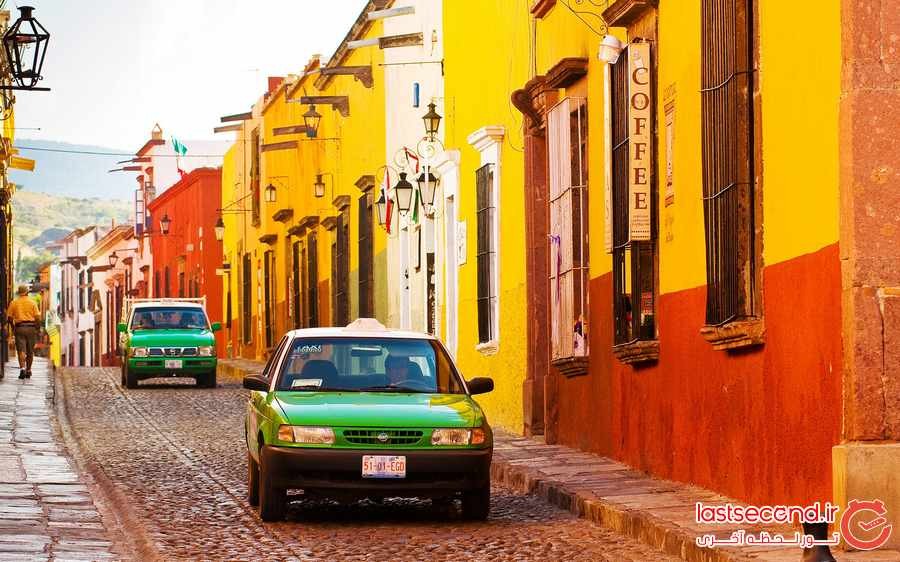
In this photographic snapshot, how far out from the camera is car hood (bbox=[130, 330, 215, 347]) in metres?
31.5

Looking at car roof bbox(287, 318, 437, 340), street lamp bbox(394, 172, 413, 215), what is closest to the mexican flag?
street lamp bbox(394, 172, 413, 215)

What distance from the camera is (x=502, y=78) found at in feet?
70.4

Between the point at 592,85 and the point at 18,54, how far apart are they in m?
6.15

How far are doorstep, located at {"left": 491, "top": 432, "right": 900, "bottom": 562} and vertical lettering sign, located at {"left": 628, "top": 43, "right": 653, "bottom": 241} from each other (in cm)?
215

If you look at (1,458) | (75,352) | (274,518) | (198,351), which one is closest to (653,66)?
(274,518)

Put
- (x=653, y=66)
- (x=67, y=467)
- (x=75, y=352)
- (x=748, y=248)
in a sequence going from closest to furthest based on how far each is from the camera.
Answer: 1. (x=748, y=248)
2. (x=653, y=66)
3. (x=67, y=467)
4. (x=75, y=352)

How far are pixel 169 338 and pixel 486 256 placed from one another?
1106cm

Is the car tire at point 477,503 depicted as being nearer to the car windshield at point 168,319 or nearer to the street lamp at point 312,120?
the car windshield at point 168,319

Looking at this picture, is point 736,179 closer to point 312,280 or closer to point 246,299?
point 312,280

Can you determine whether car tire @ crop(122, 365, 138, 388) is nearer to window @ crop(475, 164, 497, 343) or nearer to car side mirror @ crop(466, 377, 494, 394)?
window @ crop(475, 164, 497, 343)

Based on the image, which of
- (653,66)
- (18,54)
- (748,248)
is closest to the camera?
(748,248)

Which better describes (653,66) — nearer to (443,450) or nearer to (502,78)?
(443,450)

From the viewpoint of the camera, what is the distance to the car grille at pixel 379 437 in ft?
39.3

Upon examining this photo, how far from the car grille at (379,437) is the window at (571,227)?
542 cm
